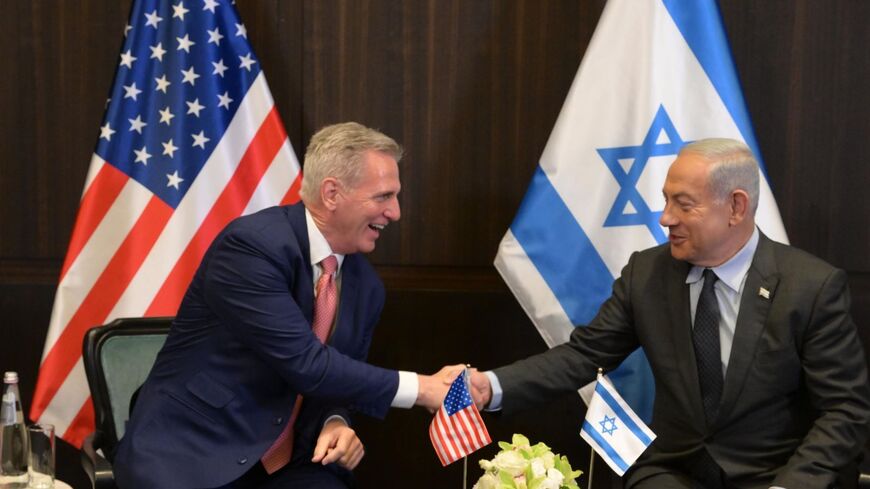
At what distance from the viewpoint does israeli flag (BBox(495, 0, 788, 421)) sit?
3.70 metres

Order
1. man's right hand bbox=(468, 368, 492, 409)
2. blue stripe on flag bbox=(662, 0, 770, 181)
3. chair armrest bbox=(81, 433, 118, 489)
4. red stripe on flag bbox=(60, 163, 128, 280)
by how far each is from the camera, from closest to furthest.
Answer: chair armrest bbox=(81, 433, 118, 489) → man's right hand bbox=(468, 368, 492, 409) → blue stripe on flag bbox=(662, 0, 770, 181) → red stripe on flag bbox=(60, 163, 128, 280)

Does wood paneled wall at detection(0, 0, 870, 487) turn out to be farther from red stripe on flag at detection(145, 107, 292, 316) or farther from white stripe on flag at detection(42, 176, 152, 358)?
white stripe on flag at detection(42, 176, 152, 358)

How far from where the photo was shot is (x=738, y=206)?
3037mm

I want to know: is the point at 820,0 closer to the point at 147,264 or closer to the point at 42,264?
the point at 147,264

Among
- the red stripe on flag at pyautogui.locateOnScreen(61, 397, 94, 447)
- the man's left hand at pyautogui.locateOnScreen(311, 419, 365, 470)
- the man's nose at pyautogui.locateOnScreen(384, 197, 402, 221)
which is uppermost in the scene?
the man's nose at pyautogui.locateOnScreen(384, 197, 402, 221)

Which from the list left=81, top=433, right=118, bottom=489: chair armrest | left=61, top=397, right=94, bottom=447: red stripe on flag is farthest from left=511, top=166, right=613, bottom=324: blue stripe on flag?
left=61, top=397, right=94, bottom=447: red stripe on flag

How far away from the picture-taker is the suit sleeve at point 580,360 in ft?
10.9

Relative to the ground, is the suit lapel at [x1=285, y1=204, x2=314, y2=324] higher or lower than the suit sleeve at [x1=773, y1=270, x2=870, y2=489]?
higher

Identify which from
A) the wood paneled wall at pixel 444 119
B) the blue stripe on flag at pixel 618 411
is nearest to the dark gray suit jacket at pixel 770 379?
the blue stripe on flag at pixel 618 411

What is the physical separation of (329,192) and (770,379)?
53.3 inches

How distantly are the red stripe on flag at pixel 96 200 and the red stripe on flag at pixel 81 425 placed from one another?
50cm

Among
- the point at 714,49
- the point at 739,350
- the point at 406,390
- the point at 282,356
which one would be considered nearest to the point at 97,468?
the point at 282,356

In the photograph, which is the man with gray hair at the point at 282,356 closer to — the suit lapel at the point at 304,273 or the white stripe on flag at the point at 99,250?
the suit lapel at the point at 304,273

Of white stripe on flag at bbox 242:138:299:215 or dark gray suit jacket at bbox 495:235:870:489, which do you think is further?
white stripe on flag at bbox 242:138:299:215
